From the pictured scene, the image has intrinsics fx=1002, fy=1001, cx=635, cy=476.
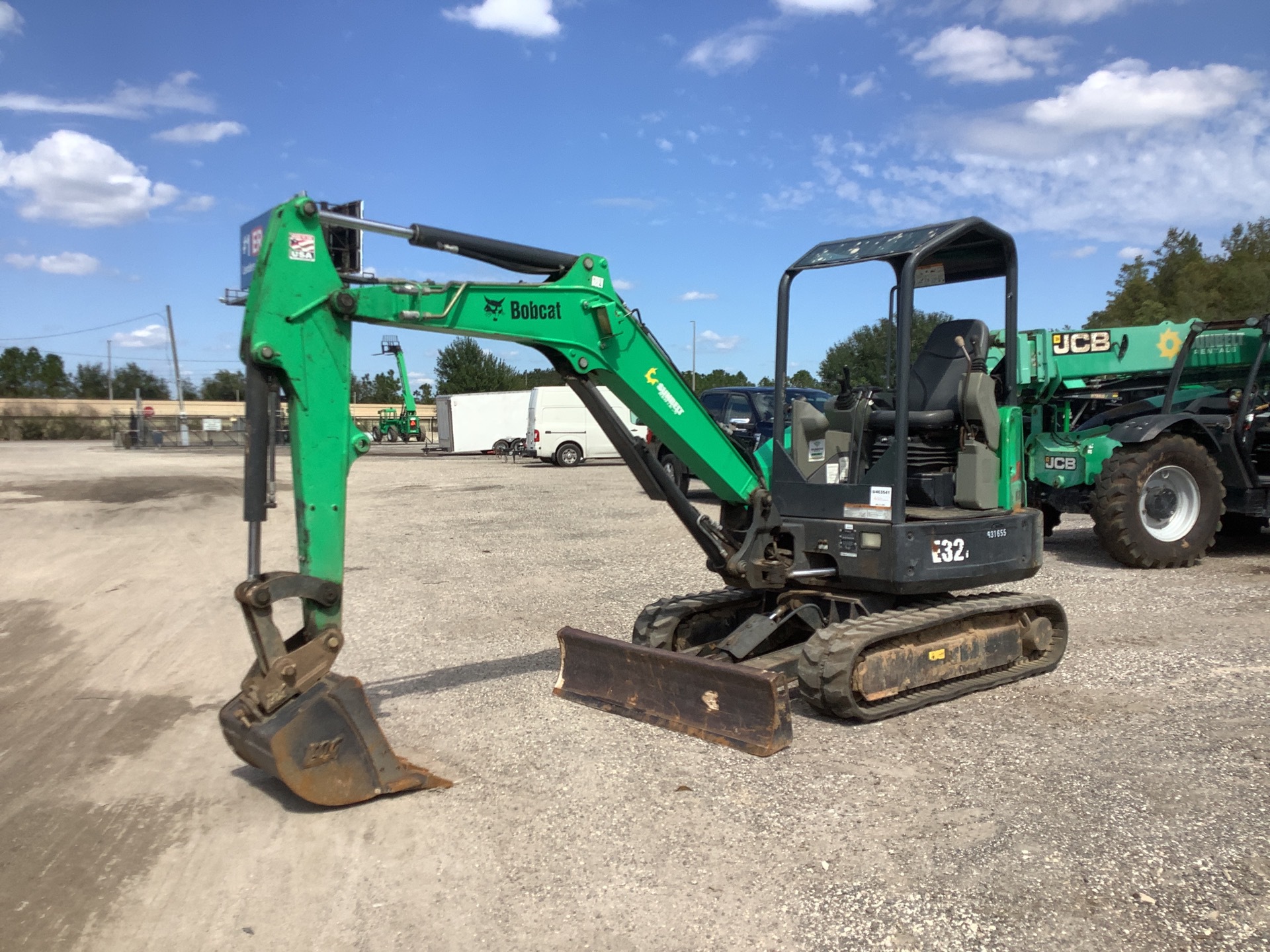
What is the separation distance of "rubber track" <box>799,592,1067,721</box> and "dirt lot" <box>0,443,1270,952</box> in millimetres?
123

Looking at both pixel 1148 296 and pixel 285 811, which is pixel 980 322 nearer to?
pixel 285 811

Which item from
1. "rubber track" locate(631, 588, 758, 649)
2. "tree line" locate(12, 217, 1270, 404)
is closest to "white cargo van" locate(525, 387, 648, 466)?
"tree line" locate(12, 217, 1270, 404)

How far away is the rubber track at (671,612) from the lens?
255 inches

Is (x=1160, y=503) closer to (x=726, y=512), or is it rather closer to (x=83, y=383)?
(x=726, y=512)

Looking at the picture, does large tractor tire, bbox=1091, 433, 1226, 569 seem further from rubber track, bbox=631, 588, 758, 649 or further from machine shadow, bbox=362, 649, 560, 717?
machine shadow, bbox=362, 649, 560, 717

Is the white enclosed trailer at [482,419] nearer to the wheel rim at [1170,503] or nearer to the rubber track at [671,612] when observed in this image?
the wheel rim at [1170,503]

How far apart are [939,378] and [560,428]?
23603 mm

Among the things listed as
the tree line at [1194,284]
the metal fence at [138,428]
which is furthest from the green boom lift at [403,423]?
the tree line at [1194,284]

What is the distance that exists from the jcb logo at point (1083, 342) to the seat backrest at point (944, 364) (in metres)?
5.64

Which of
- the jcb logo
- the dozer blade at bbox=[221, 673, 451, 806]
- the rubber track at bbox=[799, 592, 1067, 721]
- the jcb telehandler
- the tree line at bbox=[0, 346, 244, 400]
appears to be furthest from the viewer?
the tree line at bbox=[0, 346, 244, 400]

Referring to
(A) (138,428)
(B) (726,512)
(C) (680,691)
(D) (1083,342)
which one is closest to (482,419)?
(A) (138,428)

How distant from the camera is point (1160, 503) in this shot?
10.9 metres

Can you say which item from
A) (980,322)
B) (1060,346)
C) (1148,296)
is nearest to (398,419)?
(1148,296)

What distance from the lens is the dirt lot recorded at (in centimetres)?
359
